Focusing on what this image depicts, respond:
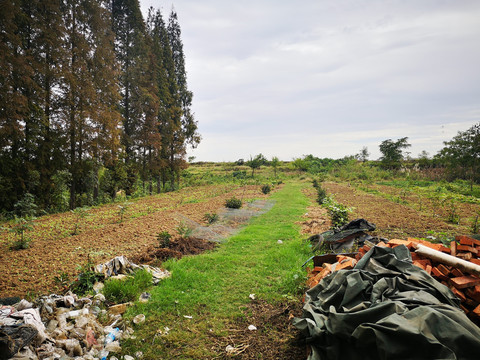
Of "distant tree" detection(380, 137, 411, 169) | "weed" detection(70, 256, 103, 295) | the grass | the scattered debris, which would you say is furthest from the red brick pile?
"distant tree" detection(380, 137, 411, 169)

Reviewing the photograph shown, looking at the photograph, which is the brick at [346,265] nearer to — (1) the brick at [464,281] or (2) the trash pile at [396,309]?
(2) the trash pile at [396,309]

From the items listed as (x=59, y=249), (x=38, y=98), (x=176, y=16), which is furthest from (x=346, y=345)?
(x=176, y=16)

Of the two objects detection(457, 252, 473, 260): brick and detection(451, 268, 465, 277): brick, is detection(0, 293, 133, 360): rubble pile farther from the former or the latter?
detection(457, 252, 473, 260): brick

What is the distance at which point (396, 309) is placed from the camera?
1.86 m

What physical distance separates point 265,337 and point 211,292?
1.19 m

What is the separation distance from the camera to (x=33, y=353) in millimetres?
1956

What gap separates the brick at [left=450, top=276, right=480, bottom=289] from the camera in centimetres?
241

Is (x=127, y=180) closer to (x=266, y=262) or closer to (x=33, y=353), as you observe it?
(x=266, y=262)

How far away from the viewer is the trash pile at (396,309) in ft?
5.30

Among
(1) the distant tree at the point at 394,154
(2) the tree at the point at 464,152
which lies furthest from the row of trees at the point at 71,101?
(1) the distant tree at the point at 394,154

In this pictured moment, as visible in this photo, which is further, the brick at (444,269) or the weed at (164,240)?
the weed at (164,240)

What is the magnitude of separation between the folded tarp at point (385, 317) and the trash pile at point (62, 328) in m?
1.88

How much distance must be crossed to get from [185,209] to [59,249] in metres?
5.36

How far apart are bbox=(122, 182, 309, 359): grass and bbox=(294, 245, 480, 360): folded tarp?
109cm
